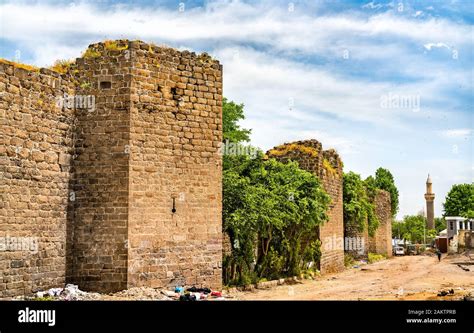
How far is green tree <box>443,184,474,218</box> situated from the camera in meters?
67.8

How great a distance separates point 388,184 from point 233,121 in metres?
39.5

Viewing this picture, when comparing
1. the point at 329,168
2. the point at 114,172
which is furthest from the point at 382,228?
the point at 114,172

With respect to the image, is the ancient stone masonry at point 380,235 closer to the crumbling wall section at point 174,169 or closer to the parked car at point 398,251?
the parked car at point 398,251

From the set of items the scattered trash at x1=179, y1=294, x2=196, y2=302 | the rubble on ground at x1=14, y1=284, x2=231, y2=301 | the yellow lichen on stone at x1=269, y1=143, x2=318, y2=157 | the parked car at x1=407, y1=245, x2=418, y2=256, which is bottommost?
the parked car at x1=407, y1=245, x2=418, y2=256

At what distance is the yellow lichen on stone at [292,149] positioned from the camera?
25.7 metres

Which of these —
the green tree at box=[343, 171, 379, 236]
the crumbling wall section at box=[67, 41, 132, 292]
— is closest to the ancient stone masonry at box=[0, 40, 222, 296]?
the crumbling wall section at box=[67, 41, 132, 292]

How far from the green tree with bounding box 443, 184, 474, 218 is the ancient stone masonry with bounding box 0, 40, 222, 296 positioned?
194ft

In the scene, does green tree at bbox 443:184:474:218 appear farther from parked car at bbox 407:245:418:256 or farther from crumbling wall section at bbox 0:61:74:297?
crumbling wall section at bbox 0:61:74:297

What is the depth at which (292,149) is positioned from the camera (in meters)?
26.3

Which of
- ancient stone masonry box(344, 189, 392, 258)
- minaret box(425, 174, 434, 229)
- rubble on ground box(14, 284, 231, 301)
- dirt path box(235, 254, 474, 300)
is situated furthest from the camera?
minaret box(425, 174, 434, 229)

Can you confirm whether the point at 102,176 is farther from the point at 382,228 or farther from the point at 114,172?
the point at 382,228

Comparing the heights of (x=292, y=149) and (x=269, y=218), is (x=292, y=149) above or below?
above

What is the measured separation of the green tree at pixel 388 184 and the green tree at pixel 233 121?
37743mm
